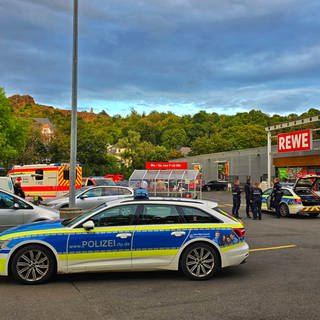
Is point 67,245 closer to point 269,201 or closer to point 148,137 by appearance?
point 269,201

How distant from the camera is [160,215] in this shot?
23.6ft

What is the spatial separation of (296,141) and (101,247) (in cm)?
2920

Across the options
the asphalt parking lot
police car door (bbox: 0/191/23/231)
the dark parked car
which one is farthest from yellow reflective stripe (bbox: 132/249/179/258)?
the dark parked car

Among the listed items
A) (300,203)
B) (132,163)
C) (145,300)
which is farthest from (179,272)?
(132,163)

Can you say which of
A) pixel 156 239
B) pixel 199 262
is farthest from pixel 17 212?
pixel 199 262

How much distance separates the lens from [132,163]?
84000mm

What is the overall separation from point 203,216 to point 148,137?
12505cm

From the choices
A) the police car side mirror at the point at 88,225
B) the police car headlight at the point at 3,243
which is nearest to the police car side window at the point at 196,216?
the police car side mirror at the point at 88,225

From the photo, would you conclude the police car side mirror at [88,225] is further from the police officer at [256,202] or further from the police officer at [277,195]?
the police officer at [277,195]

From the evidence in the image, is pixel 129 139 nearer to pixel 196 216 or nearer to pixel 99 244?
pixel 196 216

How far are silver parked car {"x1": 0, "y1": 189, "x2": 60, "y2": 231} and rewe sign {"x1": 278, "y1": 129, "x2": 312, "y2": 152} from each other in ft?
84.4

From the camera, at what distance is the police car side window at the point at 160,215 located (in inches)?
281

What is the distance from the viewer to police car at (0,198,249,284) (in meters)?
6.73

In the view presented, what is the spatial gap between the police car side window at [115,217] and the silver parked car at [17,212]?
A: 3.64 m
